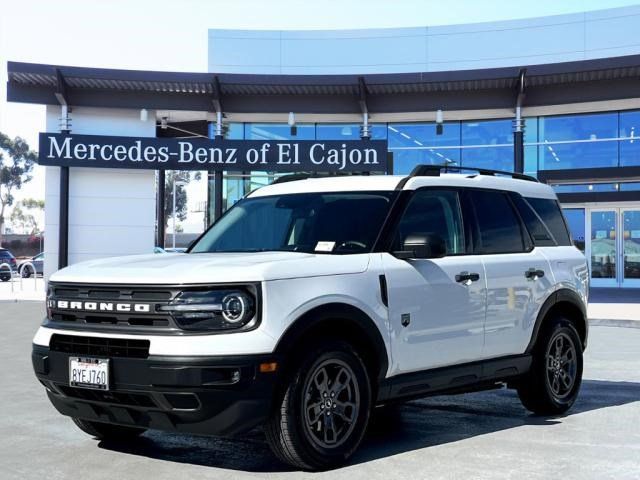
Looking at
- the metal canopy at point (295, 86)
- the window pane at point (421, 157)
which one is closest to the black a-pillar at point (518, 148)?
the metal canopy at point (295, 86)

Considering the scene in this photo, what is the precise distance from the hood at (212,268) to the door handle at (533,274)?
→ 1994 millimetres

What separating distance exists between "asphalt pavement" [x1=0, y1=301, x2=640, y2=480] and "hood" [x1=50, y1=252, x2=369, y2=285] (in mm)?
1273

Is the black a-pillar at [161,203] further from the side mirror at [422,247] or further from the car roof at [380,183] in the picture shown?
the side mirror at [422,247]

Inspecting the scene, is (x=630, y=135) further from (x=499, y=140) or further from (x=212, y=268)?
(x=212, y=268)

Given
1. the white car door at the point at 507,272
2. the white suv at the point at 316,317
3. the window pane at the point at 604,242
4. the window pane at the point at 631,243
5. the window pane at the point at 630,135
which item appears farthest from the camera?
the window pane at the point at 604,242

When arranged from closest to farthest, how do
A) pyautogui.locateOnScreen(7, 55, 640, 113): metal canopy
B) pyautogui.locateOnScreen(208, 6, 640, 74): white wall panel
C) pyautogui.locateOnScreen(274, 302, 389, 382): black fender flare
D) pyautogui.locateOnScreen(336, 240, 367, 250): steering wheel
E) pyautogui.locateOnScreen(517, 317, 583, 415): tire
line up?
pyautogui.locateOnScreen(274, 302, 389, 382): black fender flare → pyautogui.locateOnScreen(336, 240, 367, 250): steering wheel → pyautogui.locateOnScreen(517, 317, 583, 415): tire → pyautogui.locateOnScreen(7, 55, 640, 113): metal canopy → pyautogui.locateOnScreen(208, 6, 640, 74): white wall panel

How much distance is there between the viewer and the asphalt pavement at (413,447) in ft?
16.8

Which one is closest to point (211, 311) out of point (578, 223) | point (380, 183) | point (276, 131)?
point (380, 183)

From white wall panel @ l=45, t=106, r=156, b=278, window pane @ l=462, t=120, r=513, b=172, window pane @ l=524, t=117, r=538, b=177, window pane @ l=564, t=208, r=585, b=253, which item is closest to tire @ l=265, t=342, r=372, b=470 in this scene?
white wall panel @ l=45, t=106, r=156, b=278

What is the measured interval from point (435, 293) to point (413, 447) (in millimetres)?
1152

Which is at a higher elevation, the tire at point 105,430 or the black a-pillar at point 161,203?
the black a-pillar at point 161,203

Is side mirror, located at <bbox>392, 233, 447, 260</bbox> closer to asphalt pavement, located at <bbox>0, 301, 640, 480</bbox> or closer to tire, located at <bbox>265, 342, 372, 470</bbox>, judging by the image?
tire, located at <bbox>265, 342, 372, 470</bbox>

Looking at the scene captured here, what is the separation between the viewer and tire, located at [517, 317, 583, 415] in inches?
276

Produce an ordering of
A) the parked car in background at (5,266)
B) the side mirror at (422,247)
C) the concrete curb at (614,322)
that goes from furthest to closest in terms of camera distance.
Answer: the parked car in background at (5,266)
the concrete curb at (614,322)
the side mirror at (422,247)
